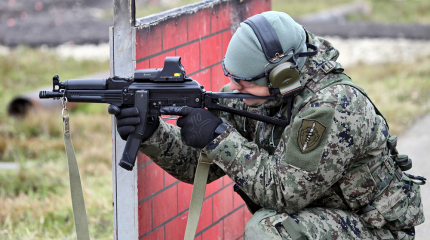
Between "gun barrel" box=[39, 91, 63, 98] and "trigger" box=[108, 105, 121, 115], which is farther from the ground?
"gun barrel" box=[39, 91, 63, 98]

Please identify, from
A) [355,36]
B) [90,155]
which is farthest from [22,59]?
[355,36]

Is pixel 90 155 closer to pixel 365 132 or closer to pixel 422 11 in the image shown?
pixel 365 132

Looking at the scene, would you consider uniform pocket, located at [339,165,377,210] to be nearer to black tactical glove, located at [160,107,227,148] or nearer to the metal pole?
black tactical glove, located at [160,107,227,148]

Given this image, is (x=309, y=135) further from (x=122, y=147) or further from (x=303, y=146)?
(x=122, y=147)

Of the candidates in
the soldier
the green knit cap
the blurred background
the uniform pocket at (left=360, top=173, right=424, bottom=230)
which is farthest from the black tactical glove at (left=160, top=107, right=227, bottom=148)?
the blurred background

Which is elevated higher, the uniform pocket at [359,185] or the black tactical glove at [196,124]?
the black tactical glove at [196,124]

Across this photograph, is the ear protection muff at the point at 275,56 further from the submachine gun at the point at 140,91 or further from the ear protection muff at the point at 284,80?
the submachine gun at the point at 140,91

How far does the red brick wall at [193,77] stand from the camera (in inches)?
95.8

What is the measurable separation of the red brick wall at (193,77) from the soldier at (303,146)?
0.23m

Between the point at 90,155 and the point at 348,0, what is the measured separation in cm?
1254

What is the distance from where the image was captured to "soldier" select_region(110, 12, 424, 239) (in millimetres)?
2133

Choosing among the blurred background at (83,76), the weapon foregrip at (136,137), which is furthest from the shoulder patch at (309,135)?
the blurred background at (83,76)

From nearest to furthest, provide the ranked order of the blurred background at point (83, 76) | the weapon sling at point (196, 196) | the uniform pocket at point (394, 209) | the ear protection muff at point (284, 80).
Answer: the ear protection muff at point (284, 80), the uniform pocket at point (394, 209), the weapon sling at point (196, 196), the blurred background at point (83, 76)

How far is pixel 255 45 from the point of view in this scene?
2145 mm
